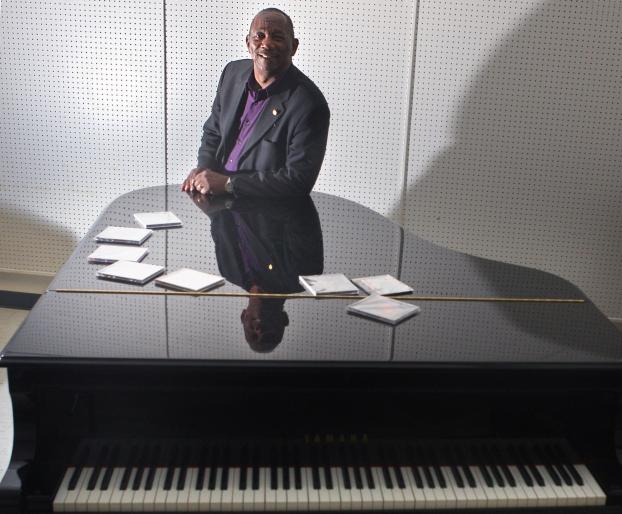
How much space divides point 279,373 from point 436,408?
1.34 feet

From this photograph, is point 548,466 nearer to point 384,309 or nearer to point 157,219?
point 384,309

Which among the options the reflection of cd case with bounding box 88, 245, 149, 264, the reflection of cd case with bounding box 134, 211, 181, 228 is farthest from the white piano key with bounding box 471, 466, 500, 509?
the reflection of cd case with bounding box 134, 211, 181, 228

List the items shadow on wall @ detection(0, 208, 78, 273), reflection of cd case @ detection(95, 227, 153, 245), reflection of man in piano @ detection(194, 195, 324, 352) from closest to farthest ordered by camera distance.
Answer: reflection of man in piano @ detection(194, 195, 324, 352) → reflection of cd case @ detection(95, 227, 153, 245) → shadow on wall @ detection(0, 208, 78, 273)

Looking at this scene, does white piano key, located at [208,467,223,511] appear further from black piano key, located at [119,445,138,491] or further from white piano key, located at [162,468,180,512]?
black piano key, located at [119,445,138,491]

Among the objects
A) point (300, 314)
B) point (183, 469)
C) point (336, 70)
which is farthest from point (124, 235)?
point (336, 70)

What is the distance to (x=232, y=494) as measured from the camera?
1.87m

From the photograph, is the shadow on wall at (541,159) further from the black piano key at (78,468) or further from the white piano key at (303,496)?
the black piano key at (78,468)

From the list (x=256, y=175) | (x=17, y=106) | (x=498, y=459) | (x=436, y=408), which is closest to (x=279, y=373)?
(x=436, y=408)

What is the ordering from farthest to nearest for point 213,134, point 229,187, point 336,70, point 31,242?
point 31,242
point 336,70
point 213,134
point 229,187

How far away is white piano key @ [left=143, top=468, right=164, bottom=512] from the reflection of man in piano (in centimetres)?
39

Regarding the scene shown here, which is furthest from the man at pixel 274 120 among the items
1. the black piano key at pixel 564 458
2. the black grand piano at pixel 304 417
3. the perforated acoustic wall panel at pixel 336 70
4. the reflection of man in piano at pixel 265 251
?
the black piano key at pixel 564 458

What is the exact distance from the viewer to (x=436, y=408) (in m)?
1.96

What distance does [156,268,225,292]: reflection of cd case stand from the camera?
7.98 feet

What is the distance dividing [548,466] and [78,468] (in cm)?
119
